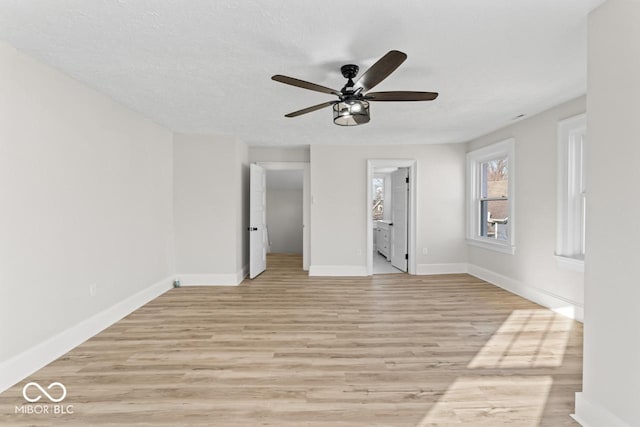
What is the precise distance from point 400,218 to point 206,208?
12.4ft

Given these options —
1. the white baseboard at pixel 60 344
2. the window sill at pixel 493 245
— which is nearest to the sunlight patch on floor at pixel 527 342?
the window sill at pixel 493 245

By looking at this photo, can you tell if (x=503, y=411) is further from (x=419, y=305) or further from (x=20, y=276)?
(x=20, y=276)

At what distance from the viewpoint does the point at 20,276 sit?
2.38m

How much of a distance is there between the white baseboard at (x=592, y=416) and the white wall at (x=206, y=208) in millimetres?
4428

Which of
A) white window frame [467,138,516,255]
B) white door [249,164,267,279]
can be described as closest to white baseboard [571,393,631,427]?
white window frame [467,138,516,255]

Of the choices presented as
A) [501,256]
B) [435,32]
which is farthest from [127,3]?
[501,256]

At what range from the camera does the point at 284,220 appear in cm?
940

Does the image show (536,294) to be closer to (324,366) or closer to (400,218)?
(400,218)

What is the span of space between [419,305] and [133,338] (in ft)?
10.9

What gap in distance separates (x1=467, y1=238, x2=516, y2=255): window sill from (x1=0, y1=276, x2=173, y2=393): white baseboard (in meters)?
5.22

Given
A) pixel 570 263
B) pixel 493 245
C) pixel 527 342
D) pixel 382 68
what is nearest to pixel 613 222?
pixel 382 68

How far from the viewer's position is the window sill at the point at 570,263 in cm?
349

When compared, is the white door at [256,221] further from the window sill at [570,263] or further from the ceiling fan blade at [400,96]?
the window sill at [570,263]

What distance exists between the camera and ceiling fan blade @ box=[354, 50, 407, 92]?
1.86m
